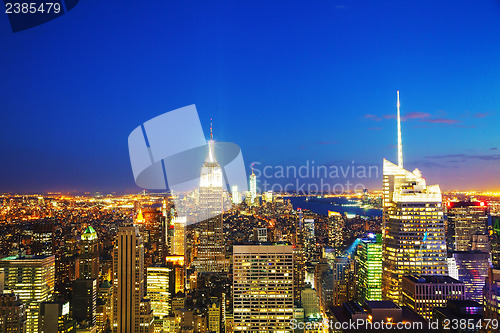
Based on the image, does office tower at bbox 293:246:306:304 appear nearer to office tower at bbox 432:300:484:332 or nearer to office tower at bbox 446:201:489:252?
office tower at bbox 432:300:484:332

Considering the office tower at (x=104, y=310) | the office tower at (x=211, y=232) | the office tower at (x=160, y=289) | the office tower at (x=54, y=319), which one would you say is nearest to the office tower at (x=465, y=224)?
the office tower at (x=211, y=232)

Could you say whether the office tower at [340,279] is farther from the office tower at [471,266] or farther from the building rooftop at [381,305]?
Answer: the building rooftop at [381,305]

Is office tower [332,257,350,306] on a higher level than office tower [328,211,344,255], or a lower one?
lower

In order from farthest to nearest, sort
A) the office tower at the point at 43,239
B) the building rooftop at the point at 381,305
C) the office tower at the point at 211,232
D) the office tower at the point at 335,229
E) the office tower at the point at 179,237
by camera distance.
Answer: the office tower at the point at 335,229 < the office tower at the point at 179,237 < the office tower at the point at 211,232 < the office tower at the point at 43,239 < the building rooftop at the point at 381,305

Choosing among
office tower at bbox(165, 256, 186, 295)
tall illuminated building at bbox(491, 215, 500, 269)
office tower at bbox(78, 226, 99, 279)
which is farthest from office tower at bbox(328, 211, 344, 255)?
office tower at bbox(78, 226, 99, 279)

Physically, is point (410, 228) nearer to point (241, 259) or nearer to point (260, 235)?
point (260, 235)

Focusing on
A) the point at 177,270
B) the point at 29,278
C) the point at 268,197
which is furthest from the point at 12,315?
the point at 268,197

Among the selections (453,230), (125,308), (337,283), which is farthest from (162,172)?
(453,230)
